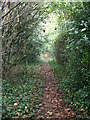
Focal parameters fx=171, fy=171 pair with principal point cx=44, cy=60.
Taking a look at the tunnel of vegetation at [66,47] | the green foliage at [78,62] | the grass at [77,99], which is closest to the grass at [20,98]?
the tunnel of vegetation at [66,47]

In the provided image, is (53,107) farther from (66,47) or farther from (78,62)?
(66,47)

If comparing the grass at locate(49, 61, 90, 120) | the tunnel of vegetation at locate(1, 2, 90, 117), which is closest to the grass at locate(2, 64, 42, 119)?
the tunnel of vegetation at locate(1, 2, 90, 117)

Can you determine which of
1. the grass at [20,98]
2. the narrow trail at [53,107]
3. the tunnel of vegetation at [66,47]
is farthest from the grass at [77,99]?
the grass at [20,98]

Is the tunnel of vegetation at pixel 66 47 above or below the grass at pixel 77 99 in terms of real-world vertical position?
above

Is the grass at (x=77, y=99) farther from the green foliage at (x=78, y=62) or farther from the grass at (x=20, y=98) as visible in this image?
the grass at (x=20, y=98)

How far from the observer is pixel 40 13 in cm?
820

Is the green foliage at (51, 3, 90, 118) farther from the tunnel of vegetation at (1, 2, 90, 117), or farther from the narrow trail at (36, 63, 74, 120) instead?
the narrow trail at (36, 63, 74, 120)

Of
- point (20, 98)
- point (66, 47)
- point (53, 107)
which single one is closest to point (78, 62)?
point (66, 47)

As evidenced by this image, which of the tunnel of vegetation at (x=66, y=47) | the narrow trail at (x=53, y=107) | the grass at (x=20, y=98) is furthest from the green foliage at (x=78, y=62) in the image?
the grass at (x=20, y=98)

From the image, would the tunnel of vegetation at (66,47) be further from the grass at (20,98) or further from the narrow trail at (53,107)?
the narrow trail at (53,107)

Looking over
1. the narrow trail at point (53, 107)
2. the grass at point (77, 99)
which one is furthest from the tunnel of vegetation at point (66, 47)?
the narrow trail at point (53, 107)

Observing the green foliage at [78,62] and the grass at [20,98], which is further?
the grass at [20,98]

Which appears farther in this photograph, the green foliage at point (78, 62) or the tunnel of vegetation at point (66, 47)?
the tunnel of vegetation at point (66, 47)

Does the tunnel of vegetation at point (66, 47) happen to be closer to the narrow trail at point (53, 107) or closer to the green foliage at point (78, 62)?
the green foliage at point (78, 62)
